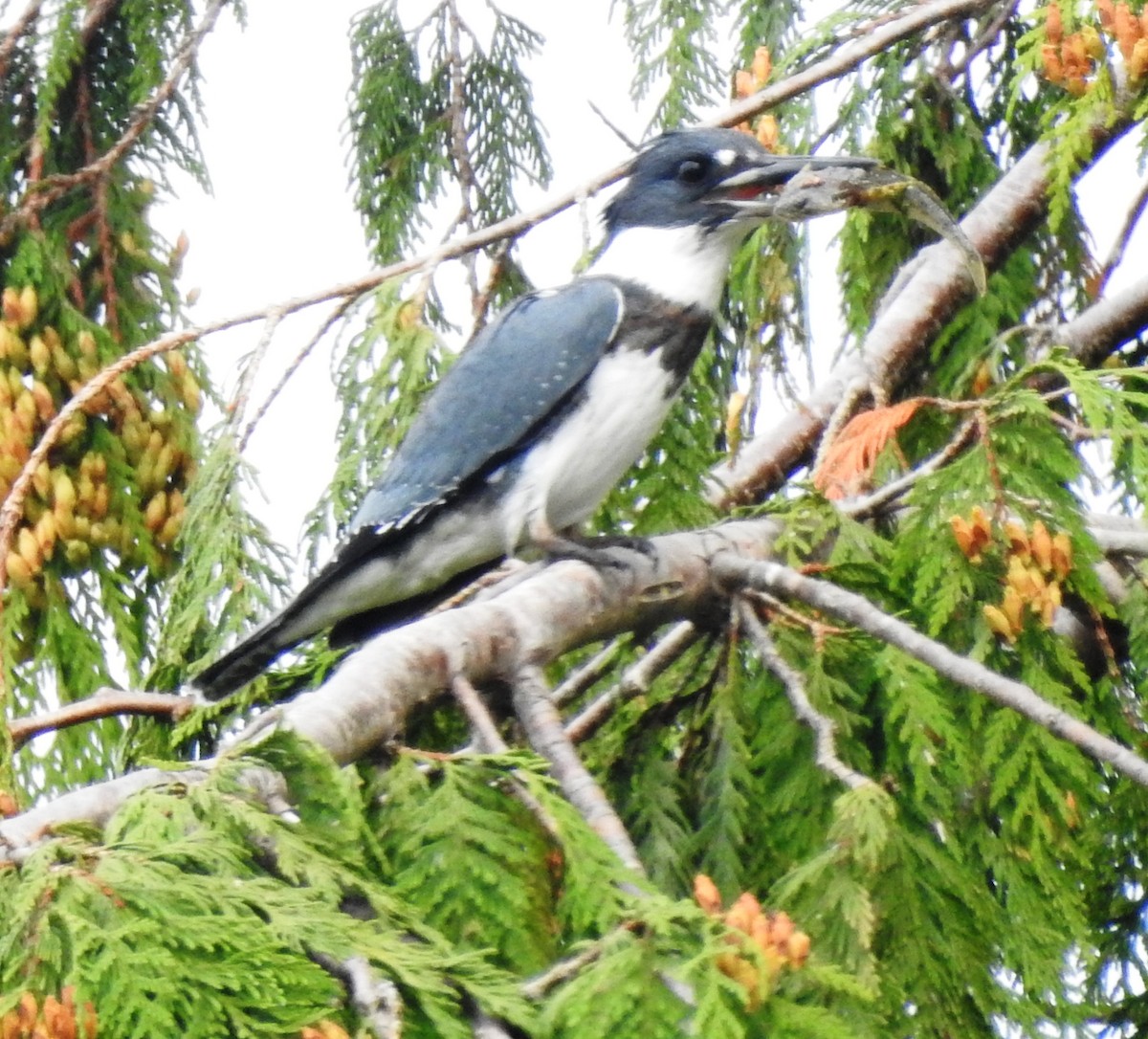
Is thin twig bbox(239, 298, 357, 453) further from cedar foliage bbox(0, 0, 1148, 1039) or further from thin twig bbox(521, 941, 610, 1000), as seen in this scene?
thin twig bbox(521, 941, 610, 1000)

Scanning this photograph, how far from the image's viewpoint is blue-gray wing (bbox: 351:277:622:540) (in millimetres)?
2402

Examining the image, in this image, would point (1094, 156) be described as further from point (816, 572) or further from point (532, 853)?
point (532, 853)

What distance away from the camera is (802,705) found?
1.44 meters

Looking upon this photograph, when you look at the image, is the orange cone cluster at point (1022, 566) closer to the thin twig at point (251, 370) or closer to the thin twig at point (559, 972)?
the thin twig at point (559, 972)

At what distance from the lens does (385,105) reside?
2734 mm

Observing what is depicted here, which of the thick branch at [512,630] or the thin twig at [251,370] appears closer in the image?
the thick branch at [512,630]

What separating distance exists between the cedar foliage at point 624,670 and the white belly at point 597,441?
46 millimetres

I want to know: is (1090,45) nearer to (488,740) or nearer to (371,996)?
(488,740)

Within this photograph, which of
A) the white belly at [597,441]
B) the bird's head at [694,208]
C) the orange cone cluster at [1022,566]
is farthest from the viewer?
the bird's head at [694,208]

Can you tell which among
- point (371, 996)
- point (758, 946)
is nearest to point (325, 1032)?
point (371, 996)

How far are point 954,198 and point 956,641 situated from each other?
51.9 inches

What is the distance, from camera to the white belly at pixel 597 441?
234 centimetres

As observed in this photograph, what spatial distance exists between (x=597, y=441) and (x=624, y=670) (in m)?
A: 0.45

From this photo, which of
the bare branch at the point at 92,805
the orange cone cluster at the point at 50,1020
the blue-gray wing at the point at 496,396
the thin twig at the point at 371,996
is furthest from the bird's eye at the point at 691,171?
the orange cone cluster at the point at 50,1020
